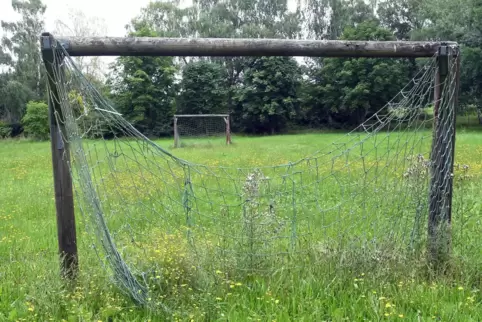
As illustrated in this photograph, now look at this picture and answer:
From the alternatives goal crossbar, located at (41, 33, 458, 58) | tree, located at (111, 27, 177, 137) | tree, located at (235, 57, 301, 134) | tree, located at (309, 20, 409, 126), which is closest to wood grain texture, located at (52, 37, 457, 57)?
goal crossbar, located at (41, 33, 458, 58)

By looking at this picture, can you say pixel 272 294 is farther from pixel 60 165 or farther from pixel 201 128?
pixel 201 128

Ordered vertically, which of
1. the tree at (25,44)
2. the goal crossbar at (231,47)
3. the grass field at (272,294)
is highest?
the tree at (25,44)

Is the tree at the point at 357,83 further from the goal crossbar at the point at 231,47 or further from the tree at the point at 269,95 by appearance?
the goal crossbar at the point at 231,47

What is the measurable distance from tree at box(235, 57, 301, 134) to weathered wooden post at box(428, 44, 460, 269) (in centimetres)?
3282

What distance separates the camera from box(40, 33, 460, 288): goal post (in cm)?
320

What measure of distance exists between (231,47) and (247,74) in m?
35.5

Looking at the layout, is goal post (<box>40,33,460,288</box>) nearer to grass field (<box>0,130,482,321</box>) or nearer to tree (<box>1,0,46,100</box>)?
grass field (<box>0,130,482,321</box>)

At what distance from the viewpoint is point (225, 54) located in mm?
3533

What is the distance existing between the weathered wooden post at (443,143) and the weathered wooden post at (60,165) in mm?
2882

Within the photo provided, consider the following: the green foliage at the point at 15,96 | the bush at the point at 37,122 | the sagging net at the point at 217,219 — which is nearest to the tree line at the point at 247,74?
the green foliage at the point at 15,96

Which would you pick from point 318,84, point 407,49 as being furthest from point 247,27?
point 407,49

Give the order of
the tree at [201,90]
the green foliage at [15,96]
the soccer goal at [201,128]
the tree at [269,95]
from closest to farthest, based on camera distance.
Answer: the soccer goal at [201,128]
the green foliage at [15,96]
the tree at [269,95]
the tree at [201,90]

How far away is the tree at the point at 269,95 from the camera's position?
36972 millimetres

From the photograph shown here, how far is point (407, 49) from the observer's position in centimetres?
370
